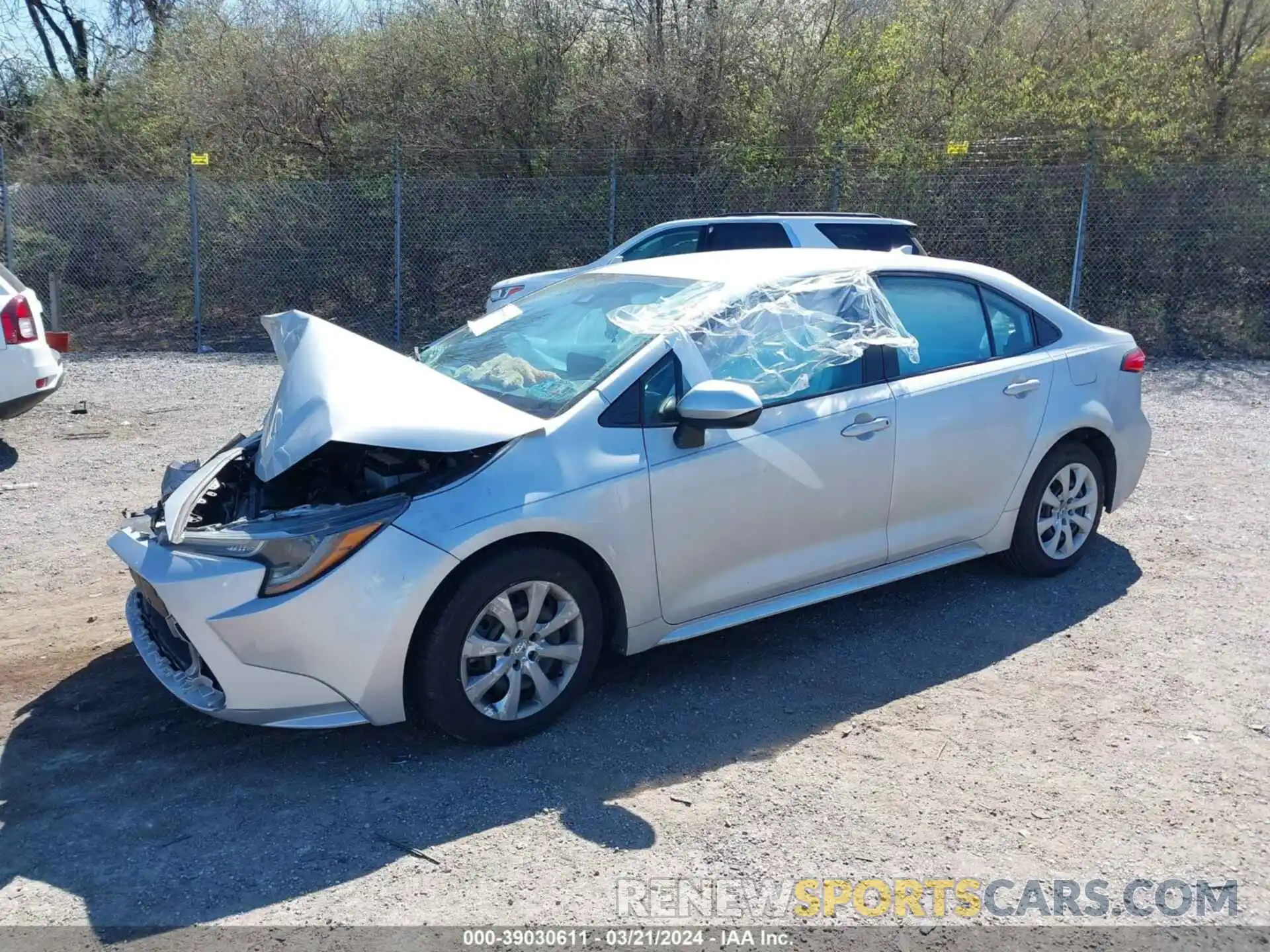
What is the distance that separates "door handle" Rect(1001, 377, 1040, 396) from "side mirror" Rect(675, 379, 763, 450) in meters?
1.64

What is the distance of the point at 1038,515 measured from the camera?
546 cm

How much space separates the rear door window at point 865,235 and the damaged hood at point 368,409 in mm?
6769

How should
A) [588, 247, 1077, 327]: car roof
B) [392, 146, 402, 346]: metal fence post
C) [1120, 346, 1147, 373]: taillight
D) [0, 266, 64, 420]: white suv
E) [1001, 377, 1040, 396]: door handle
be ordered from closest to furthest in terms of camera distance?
[588, 247, 1077, 327]: car roof, [1001, 377, 1040, 396]: door handle, [1120, 346, 1147, 373]: taillight, [0, 266, 64, 420]: white suv, [392, 146, 402, 346]: metal fence post

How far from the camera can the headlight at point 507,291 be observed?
37.5 ft

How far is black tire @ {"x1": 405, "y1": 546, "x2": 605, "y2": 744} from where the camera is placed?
12.4ft

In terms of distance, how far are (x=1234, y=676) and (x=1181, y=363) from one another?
30.8ft

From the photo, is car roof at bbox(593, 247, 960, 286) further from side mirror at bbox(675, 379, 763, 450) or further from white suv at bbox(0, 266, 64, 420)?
white suv at bbox(0, 266, 64, 420)

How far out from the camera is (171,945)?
2955 mm

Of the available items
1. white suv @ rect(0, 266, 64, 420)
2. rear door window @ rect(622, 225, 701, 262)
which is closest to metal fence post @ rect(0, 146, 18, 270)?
white suv @ rect(0, 266, 64, 420)

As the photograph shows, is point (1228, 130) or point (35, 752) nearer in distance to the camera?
point (35, 752)

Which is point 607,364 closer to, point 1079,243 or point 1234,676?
point 1234,676

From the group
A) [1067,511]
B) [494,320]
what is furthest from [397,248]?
[1067,511]

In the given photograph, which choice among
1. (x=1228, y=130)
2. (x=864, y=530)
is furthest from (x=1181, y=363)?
(x=864, y=530)

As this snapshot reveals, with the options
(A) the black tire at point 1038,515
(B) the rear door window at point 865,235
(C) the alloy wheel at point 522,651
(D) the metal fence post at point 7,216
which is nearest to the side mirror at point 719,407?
(C) the alloy wheel at point 522,651
